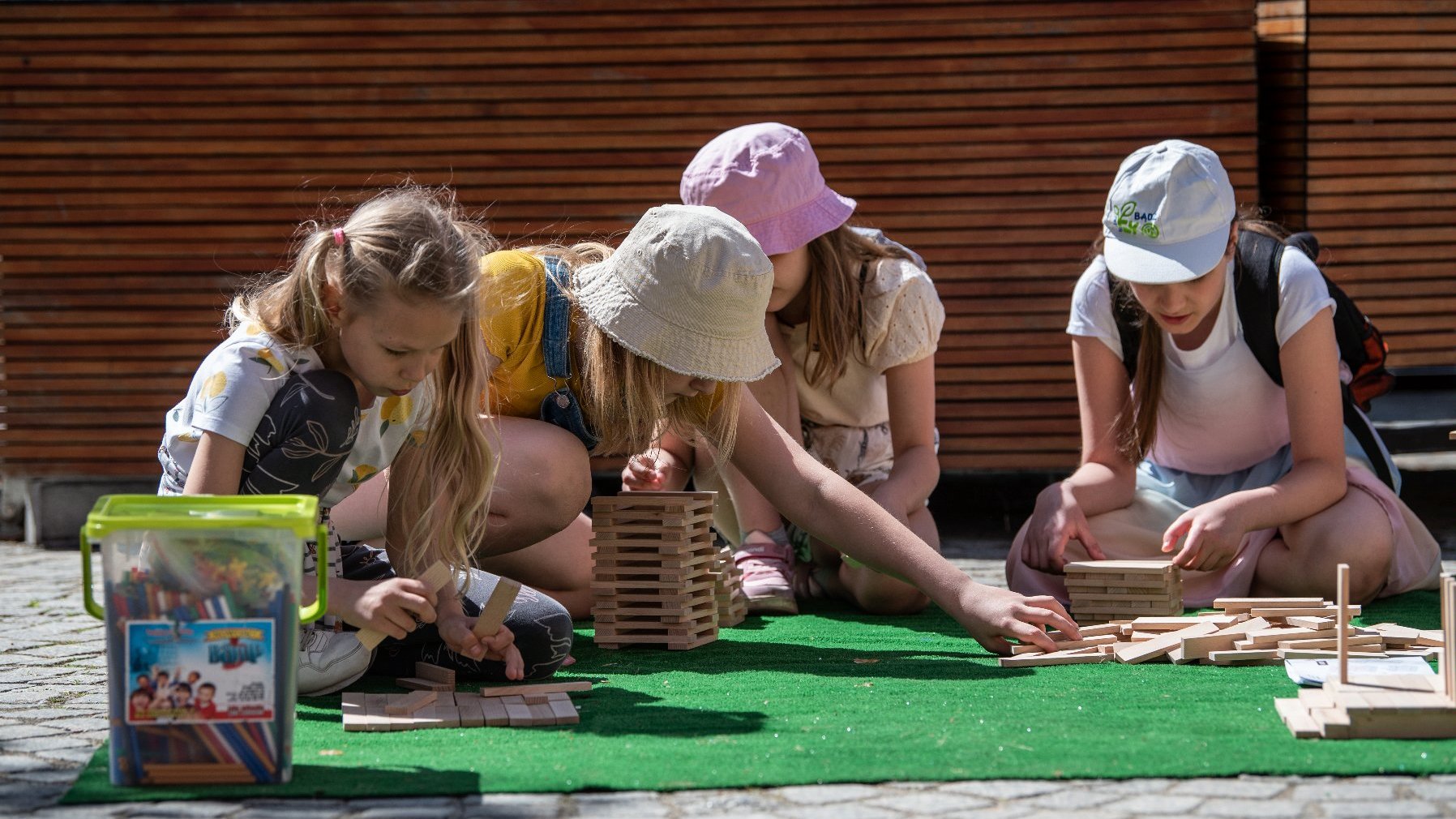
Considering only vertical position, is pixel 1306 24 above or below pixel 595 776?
above

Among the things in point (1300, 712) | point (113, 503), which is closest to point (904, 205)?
point (1300, 712)

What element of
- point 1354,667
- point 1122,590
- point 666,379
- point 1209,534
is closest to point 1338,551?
point 1209,534

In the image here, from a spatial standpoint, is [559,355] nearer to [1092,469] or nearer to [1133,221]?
[1133,221]

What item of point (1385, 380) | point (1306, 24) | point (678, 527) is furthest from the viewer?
point (1306, 24)

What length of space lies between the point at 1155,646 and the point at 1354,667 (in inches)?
24.4

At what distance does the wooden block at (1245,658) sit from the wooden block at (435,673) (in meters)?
1.71

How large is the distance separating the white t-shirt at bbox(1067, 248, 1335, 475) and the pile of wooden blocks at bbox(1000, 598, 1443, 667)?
89cm

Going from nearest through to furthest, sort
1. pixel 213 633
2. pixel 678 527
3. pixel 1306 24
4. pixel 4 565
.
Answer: pixel 213 633, pixel 678 527, pixel 4 565, pixel 1306 24

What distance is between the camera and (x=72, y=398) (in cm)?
686

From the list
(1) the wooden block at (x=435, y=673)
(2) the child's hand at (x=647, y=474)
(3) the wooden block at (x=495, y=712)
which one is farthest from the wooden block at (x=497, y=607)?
(2) the child's hand at (x=647, y=474)

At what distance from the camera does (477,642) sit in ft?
10.1

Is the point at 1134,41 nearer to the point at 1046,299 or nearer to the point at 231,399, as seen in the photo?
the point at 1046,299

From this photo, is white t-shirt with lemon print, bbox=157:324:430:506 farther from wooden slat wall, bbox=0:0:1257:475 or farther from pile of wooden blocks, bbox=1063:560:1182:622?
wooden slat wall, bbox=0:0:1257:475

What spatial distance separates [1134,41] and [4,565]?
5.23 metres
